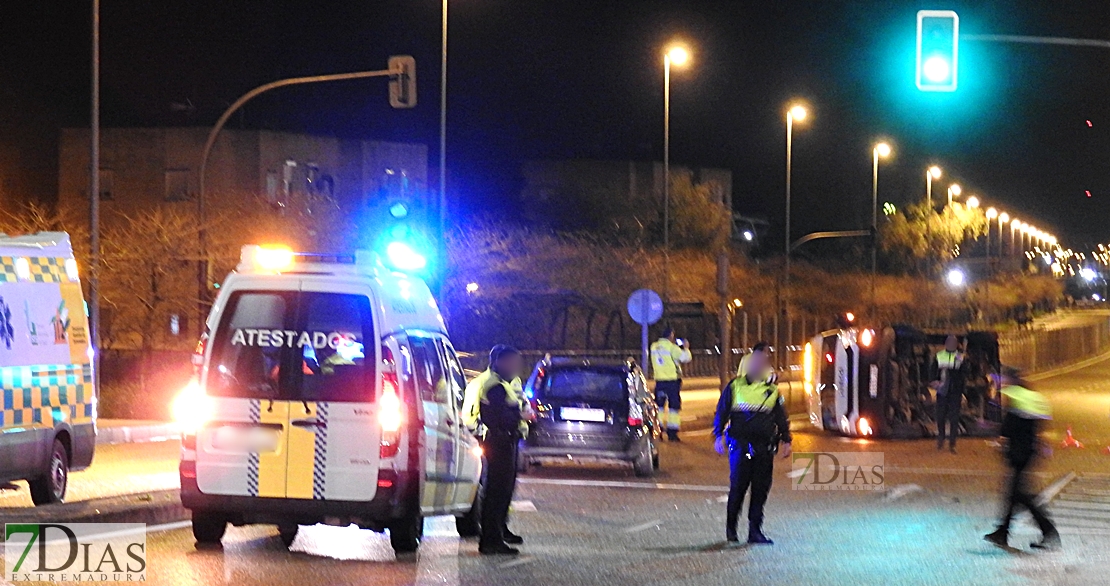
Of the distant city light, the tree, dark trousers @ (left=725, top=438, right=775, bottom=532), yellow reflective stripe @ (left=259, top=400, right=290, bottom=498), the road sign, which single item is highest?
the tree

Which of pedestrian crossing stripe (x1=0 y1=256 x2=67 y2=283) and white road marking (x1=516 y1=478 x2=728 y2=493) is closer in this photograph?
pedestrian crossing stripe (x1=0 y1=256 x2=67 y2=283)

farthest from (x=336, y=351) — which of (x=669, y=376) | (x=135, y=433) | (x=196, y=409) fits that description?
(x=669, y=376)

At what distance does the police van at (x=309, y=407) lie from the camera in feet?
32.6

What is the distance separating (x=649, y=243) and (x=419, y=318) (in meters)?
44.0

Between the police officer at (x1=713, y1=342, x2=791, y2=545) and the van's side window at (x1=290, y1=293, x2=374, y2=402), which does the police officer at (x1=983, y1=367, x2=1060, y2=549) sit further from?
the van's side window at (x1=290, y1=293, x2=374, y2=402)

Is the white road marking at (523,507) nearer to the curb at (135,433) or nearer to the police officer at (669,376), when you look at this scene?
the police officer at (669,376)

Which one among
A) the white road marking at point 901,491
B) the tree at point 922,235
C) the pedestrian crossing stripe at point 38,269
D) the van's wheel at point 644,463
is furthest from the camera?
the tree at point 922,235

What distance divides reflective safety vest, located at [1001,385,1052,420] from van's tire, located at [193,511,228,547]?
267 inches

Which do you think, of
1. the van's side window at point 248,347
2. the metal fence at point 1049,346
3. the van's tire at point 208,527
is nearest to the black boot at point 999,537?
the van's side window at point 248,347

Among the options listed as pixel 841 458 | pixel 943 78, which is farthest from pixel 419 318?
pixel 841 458

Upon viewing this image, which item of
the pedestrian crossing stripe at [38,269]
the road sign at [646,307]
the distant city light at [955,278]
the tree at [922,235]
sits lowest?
the road sign at [646,307]

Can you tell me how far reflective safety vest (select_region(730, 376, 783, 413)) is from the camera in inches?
468

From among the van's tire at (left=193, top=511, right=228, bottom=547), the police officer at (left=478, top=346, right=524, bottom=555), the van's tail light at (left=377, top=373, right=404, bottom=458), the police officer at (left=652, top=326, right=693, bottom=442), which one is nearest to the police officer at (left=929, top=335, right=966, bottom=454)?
the police officer at (left=652, top=326, right=693, bottom=442)

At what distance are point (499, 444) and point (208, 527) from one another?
225 cm
